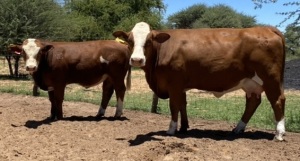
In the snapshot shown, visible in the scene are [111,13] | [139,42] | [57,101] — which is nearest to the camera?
[139,42]

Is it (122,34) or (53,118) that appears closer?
(122,34)

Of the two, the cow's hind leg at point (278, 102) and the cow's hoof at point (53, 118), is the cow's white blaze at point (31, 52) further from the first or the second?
the cow's hind leg at point (278, 102)

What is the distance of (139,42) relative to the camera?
6.88 meters

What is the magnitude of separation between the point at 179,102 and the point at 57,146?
6.73 feet

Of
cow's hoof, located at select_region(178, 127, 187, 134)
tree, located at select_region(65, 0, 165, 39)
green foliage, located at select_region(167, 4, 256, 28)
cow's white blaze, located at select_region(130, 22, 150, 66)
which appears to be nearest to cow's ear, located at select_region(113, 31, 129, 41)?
cow's white blaze, located at select_region(130, 22, 150, 66)

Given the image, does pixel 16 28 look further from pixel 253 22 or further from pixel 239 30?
pixel 253 22

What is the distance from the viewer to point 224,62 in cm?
721

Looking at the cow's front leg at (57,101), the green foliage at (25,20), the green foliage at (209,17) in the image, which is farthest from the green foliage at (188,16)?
the cow's front leg at (57,101)

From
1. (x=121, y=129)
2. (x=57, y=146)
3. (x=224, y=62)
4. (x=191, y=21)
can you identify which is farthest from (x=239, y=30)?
(x=191, y=21)

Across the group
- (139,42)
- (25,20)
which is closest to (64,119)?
(139,42)

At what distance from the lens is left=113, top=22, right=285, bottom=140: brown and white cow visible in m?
7.04

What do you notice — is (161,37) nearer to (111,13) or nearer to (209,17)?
(111,13)

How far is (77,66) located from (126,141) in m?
2.75

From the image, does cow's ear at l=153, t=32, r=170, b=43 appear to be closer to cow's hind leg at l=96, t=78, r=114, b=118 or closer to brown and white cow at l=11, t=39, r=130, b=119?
brown and white cow at l=11, t=39, r=130, b=119
